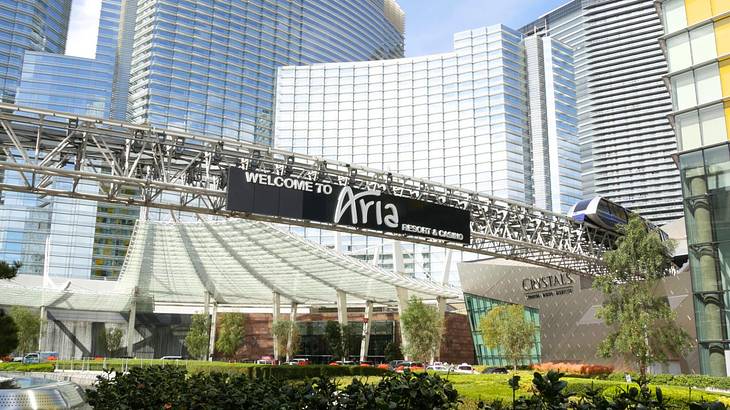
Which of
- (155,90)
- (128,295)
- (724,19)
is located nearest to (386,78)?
(155,90)

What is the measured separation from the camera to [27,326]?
2776 inches

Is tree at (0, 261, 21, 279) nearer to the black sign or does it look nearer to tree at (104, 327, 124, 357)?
the black sign

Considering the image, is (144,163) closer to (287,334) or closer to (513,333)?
(513,333)

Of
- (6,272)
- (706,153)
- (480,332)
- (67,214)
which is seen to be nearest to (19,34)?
(67,214)

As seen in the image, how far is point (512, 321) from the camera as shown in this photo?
48469mm

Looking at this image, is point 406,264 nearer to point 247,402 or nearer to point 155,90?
point 155,90

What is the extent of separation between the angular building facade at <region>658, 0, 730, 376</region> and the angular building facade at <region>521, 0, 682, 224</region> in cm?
15435

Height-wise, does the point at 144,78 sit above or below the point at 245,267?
above

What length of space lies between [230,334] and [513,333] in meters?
37.9

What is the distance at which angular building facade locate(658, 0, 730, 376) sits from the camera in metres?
25.4

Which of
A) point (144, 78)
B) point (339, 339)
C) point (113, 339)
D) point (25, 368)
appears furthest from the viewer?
point (144, 78)

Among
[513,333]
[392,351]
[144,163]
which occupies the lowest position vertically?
[392,351]

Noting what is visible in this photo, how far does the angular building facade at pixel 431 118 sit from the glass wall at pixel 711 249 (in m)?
78.6

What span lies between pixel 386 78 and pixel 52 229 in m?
68.6
